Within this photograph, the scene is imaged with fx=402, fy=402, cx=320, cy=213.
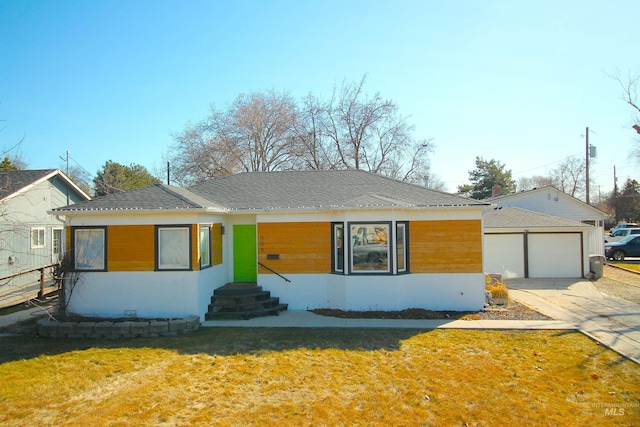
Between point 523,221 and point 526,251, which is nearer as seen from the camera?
point 526,251

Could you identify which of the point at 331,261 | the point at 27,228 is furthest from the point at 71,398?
the point at 27,228

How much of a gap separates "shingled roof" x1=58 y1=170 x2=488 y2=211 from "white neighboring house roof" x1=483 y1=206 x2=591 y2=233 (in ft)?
23.8

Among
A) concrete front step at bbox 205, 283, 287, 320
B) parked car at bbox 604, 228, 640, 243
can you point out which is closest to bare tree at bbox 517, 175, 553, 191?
parked car at bbox 604, 228, 640, 243

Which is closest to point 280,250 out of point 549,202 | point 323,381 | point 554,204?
point 323,381

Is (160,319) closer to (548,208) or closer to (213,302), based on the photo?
(213,302)

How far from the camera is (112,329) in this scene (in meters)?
9.55

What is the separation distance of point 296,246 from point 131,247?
467 centimetres

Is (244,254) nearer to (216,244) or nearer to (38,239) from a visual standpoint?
(216,244)

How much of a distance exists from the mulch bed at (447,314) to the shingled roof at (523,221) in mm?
7809

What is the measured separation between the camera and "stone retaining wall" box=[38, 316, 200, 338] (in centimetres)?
956

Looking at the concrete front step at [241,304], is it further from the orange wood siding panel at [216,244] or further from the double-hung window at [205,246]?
the double-hung window at [205,246]

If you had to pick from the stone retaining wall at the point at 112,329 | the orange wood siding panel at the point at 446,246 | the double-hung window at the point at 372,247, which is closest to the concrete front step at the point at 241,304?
the stone retaining wall at the point at 112,329

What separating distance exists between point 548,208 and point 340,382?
942 inches

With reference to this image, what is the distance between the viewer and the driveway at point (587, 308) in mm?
9000
